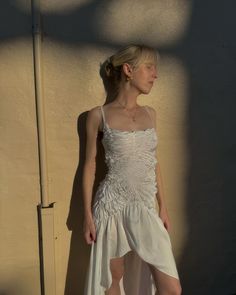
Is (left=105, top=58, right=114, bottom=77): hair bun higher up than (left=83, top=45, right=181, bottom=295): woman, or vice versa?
(left=105, top=58, right=114, bottom=77): hair bun

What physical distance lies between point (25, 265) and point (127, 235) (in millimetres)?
730

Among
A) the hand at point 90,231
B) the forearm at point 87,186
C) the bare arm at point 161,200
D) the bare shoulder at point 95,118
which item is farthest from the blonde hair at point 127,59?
the hand at point 90,231

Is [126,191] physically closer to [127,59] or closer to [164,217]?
[164,217]

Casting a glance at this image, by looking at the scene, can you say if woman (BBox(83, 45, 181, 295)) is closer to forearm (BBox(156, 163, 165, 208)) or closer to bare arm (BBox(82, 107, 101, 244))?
bare arm (BBox(82, 107, 101, 244))

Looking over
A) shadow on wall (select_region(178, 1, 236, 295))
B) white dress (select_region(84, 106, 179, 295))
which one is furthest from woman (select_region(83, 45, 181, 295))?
shadow on wall (select_region(178, 1, 236, 295))

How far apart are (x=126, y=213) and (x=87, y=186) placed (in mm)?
275

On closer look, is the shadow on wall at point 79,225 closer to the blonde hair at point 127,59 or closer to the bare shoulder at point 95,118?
the bare shoulder at point 95,118

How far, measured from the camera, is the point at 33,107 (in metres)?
2.33

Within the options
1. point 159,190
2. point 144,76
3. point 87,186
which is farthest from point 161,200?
point 144,76

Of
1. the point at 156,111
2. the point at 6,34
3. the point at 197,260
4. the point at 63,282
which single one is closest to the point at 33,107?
the point at 6,34

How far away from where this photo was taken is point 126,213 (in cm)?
224

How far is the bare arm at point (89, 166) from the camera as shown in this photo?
228 cm

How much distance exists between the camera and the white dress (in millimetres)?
2223

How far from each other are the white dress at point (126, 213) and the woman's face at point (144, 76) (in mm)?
256
